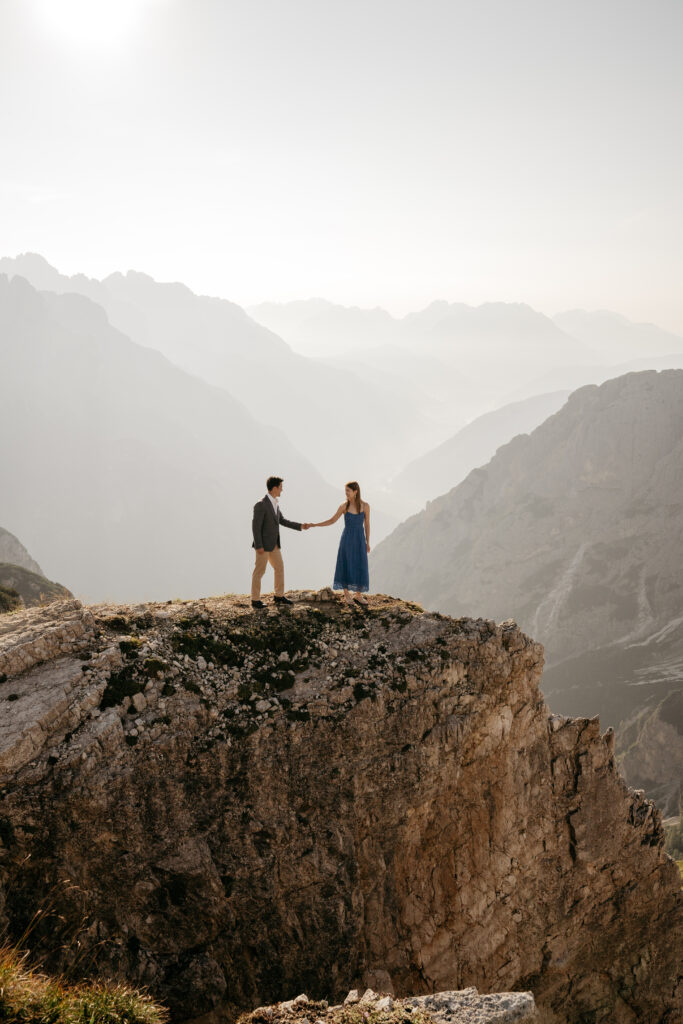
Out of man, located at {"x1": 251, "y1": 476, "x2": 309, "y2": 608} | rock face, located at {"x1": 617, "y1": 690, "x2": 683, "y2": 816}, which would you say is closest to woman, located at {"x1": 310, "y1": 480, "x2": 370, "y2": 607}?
man, located at {"x1": 251, "y1": 476, "x2": 309, "y2": 608}

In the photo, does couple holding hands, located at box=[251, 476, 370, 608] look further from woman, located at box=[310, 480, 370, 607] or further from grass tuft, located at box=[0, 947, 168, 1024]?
grass tuft, located at box=[0, 947, 168, 1024]

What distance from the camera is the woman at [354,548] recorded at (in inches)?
709

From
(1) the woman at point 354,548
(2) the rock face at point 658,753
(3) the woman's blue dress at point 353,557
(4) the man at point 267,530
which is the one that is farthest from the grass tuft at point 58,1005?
(2) the rock face at point 658,753

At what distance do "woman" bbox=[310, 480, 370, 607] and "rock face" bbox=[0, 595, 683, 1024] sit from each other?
2.94 ft

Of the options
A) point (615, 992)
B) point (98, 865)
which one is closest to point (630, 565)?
point (615, 992)

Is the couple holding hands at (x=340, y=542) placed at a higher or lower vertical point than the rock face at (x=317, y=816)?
higher

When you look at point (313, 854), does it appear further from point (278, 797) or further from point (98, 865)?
point (98, 865)

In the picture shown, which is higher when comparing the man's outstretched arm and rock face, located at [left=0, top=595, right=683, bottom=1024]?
the man's outstretched arm

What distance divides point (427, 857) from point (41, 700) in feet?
35.0

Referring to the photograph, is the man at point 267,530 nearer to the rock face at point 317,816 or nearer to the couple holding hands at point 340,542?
the couple holding hands at point 340,542

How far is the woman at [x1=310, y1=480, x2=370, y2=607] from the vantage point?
18000mm

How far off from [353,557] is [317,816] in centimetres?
714

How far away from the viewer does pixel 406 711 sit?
53.1 ft

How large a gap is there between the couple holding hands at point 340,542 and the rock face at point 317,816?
3.00ft
